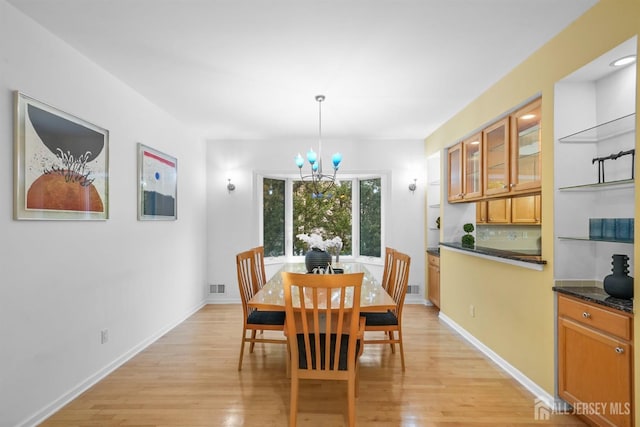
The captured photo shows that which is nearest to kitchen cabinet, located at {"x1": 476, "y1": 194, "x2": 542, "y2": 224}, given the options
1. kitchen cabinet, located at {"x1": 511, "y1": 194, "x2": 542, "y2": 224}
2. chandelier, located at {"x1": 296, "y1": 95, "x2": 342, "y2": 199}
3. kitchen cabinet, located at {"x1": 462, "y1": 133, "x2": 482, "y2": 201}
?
kitchen cabinet, located at {"x1": 511, "y1": 194, "x2": 542, "y2": 224}

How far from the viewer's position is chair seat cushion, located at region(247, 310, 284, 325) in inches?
113

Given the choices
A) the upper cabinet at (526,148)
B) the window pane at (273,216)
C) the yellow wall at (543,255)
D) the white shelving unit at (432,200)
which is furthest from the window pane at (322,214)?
the upper cabinet at (526,148)

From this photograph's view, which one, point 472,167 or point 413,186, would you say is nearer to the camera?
point 472,167

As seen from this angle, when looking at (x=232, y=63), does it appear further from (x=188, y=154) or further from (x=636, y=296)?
(x=636, y=296)

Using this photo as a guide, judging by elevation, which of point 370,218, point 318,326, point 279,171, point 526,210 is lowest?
point 318,326

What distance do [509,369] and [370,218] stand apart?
3231mm

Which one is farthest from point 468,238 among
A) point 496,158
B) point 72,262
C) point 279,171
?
point 72,262

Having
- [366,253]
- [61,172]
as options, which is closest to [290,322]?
[61,172]

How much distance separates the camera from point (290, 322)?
208cm

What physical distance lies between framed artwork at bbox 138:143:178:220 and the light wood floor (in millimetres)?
1414

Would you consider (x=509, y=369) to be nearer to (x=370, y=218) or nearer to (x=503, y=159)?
(x=503, y=159)

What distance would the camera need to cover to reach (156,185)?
3795mm

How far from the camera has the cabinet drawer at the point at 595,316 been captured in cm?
183

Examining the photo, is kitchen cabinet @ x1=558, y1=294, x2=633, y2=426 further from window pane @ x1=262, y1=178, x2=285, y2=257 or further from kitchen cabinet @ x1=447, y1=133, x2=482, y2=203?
window pane @ x1=262, y1=178, x2=285, y2=257
